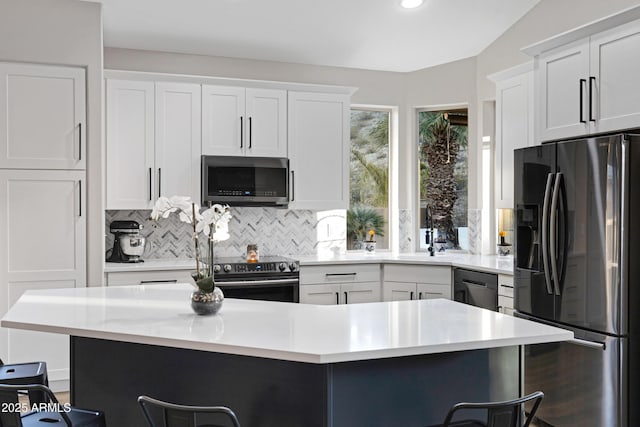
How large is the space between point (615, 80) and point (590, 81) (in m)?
0.17

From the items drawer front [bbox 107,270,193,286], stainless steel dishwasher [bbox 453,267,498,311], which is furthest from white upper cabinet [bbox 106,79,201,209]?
stainless steel dishwasher [bbox 453,267,498,311]

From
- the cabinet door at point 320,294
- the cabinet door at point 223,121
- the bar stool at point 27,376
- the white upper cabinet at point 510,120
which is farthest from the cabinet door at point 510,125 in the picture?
the bar stool at point 27,376

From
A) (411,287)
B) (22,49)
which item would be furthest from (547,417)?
(22,49)

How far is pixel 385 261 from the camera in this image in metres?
5.01

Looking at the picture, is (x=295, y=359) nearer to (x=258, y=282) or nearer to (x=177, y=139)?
(x=258, y=282)

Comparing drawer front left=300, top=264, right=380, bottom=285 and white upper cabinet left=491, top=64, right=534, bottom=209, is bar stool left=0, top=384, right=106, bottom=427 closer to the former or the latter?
drawer front left=300, top=264, right=380, bottom=285

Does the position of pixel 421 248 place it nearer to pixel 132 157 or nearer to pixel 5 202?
pixel 132 157

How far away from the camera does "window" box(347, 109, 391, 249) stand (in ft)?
18.9

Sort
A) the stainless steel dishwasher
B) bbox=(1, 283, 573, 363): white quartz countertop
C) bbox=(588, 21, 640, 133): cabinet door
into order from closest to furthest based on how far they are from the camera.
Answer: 1. bbox=(1, 283, 573, 363): white quartz countertop
2. bbox=(588, 21, 640, 133): cabinet door
3. the stainless steel dishwasher

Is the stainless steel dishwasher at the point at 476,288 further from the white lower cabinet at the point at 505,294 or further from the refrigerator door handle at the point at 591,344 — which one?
the refrigerator door handle at the point at 591,344

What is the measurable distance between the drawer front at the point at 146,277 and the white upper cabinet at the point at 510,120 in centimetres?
258

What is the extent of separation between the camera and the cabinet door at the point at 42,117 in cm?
412

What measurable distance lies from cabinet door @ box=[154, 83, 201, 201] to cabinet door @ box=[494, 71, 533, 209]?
2443 millimetres

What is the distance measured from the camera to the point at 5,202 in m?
4.11
